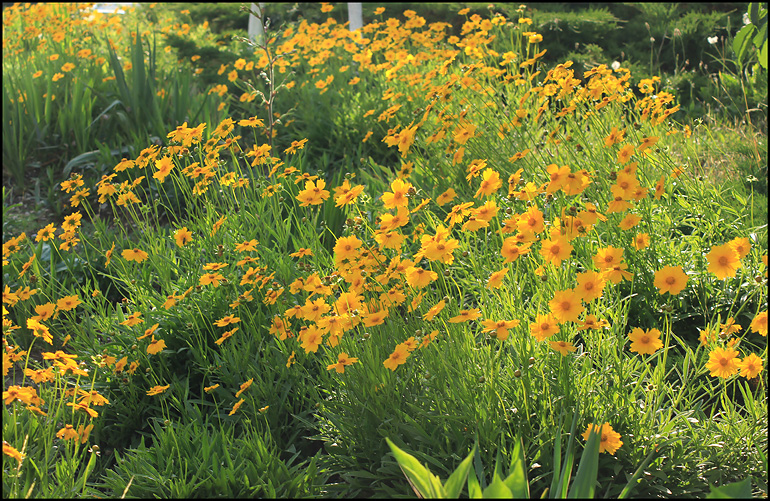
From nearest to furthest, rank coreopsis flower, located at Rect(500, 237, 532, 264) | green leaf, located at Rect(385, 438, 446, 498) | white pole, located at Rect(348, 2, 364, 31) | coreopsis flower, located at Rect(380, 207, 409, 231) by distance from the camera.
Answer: green leaf, located at Rect(385, 438, 446, 498), coreopsis flower, located at Rect(500, 237, 532, 264), coreopsis flower, located at Rect(380, 207, 409, 231), white pole, located at Rect(348, 2, 364, 31)

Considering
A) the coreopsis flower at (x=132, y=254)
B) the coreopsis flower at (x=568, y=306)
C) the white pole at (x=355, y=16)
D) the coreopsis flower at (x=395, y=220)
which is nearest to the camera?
the coreopsis flower at (x=568, y=306)

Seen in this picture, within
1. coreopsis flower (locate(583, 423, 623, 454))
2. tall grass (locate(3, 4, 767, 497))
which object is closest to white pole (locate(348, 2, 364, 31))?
tall grass (locate(3, 4, 767, 497))

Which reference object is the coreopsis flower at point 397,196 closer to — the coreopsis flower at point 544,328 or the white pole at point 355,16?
the coreopsis flower at point 544,328

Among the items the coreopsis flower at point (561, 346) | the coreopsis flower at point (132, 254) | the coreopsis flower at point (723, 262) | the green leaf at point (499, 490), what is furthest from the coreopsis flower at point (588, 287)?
the coreopsis flower at point (132, 254)

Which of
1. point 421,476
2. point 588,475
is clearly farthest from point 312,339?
point 588,475

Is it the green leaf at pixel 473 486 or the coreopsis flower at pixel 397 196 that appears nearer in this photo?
the green leaf at pixel 473 486

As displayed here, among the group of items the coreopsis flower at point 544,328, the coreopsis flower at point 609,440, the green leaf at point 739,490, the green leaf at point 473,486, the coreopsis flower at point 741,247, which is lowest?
the coreopsis flower at point 609,440

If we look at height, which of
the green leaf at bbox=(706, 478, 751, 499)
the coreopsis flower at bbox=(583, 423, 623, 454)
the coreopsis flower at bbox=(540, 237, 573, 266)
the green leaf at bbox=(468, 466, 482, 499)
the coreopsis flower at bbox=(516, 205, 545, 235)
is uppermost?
the coreopsis flower at bbox=(516, 205, 545, 235)

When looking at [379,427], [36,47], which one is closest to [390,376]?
[379,427]

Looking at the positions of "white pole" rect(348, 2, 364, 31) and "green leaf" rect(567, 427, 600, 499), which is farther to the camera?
"white pole" rect(348, 2, 364, 31)

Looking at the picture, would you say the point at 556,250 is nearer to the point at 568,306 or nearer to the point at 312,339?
the point at 568,306

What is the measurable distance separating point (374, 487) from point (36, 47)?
20.9 ft

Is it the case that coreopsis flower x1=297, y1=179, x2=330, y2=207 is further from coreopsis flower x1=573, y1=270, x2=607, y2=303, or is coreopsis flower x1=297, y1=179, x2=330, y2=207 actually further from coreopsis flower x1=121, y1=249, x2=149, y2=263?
coreopsis flower x1=573, y1=270, x2=607, y2=303

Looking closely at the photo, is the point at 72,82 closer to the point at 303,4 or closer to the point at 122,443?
the point at 122,443
